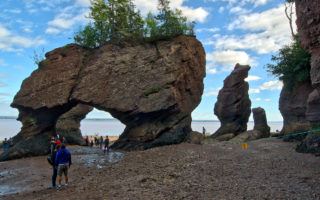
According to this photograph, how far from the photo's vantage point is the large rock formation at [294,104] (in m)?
42.6

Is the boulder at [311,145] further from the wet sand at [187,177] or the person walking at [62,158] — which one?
the person walking at [62,158]

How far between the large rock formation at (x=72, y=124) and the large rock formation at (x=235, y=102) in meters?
19.9

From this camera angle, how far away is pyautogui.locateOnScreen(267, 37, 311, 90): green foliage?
39281mm

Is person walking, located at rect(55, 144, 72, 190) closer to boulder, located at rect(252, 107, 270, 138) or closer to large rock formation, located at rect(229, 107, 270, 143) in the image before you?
large rock formation, located at rect(229, 107, 270, 143)

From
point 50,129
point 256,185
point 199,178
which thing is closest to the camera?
point 256,185

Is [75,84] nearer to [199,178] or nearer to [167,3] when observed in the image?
[167,3]

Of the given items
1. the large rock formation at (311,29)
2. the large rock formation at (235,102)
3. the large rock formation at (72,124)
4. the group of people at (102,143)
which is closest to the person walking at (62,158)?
the large rock formation at (311,29)

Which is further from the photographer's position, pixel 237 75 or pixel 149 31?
pixel 237 75

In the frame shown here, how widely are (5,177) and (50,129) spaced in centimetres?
1520

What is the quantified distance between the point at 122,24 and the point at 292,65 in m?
19.5

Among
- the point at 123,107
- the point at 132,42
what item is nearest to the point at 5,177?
the point at 123,107

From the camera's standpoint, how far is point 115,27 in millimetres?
45469

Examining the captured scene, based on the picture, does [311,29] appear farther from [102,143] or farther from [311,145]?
[102,143]

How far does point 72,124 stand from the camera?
57969 millimetres
